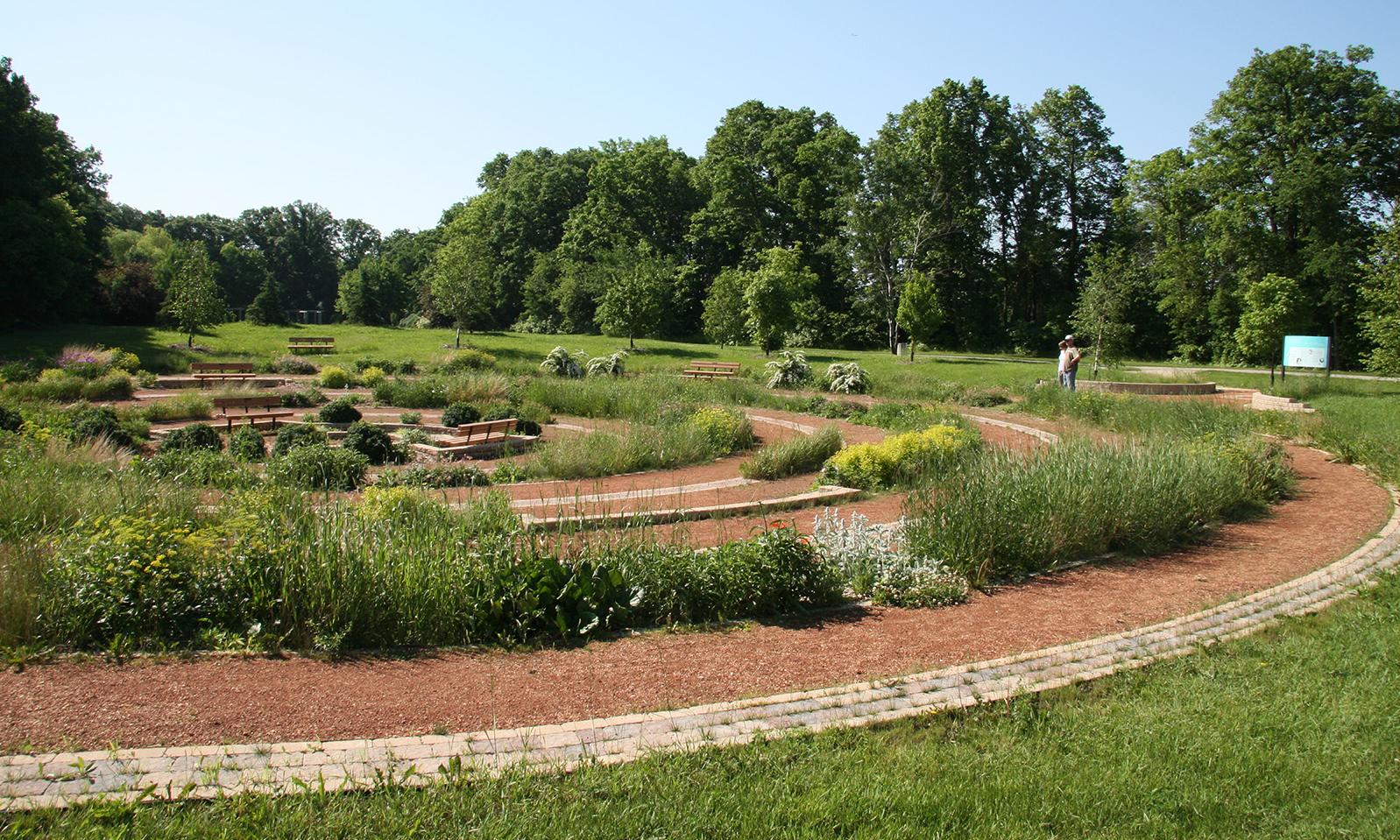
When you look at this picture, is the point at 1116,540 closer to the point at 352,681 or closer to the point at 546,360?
the point at 352,681

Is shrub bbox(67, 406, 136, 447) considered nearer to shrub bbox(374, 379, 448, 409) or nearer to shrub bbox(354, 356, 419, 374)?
shrub bbox(374, 379, 448, 409)

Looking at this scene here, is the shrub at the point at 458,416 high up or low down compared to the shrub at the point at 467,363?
down

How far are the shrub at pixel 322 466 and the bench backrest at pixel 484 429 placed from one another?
2513 millimetres

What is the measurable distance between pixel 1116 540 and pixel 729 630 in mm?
4674

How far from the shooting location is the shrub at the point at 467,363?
27500 mm

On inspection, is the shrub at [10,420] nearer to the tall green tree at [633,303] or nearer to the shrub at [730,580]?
the shrub at [730,580]

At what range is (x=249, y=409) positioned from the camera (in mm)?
19734

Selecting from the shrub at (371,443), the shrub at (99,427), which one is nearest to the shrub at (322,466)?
the shrub at (371,443)

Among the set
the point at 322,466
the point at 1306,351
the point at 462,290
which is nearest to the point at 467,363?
the point at 462,290

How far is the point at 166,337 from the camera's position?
3716 centimetres

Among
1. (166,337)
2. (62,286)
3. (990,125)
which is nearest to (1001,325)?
(990,125)

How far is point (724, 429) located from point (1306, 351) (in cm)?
1907

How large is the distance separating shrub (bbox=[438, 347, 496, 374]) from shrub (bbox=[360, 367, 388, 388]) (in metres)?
2.03

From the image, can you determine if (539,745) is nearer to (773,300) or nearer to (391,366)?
(391,366)
